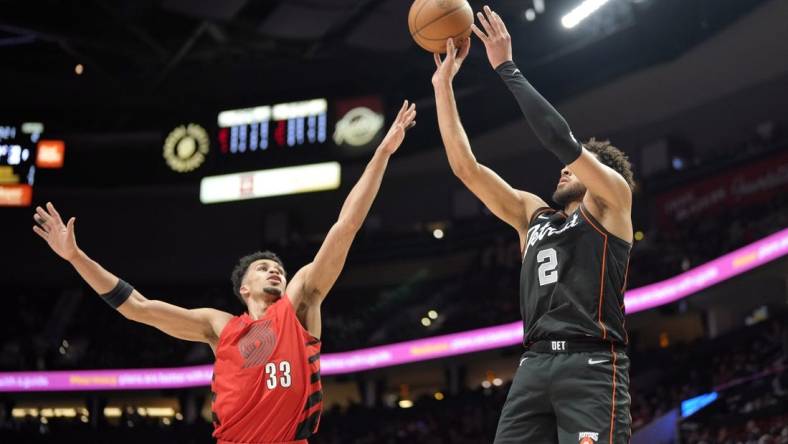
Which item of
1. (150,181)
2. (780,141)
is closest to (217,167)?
(150,181)

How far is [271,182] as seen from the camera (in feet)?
49.9

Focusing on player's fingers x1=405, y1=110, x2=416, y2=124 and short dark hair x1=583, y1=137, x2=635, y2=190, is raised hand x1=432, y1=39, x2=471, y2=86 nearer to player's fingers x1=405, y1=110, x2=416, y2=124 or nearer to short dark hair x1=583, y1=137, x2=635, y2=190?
player's fingers x1=405, y1=110, x2=416, y2=124

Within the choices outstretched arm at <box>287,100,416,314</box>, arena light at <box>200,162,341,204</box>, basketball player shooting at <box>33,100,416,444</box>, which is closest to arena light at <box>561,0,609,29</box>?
arena light at <box>200,162,341,204</box>

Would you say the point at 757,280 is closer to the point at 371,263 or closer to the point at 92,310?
the point at 371,263

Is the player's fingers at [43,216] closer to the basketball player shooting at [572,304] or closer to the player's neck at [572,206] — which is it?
the basketball player shooting at [572,304]

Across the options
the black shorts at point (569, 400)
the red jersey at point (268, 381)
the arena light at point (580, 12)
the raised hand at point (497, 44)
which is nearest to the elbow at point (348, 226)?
the red jersey at point (268, 381)

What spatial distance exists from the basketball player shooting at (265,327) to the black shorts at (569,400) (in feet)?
3.57

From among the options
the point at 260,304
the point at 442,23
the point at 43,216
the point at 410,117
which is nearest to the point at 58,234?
the point at 43,216

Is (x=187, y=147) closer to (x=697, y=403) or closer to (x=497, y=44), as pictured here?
(x=697, y=403)

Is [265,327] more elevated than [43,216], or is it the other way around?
[43,216]

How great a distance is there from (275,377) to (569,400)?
57.1 inches

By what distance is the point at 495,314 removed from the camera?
18344mm

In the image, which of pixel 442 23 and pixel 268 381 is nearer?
pixel 268 381

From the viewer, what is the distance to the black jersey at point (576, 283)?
371 cm
